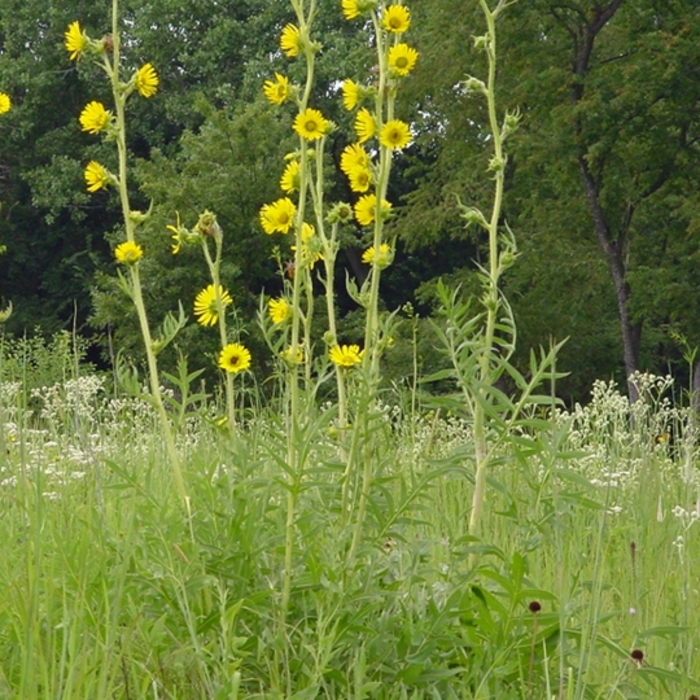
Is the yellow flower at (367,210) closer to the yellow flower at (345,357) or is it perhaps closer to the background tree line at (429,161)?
the yellow flower at (345,357)

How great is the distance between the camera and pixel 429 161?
85.6ft

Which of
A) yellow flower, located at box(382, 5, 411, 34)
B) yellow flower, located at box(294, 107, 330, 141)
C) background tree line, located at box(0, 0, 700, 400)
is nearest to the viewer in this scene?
yellow flower, located at box(382, 5, 411, 34)

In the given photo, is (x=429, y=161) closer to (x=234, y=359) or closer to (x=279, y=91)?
(x=279, y=91)

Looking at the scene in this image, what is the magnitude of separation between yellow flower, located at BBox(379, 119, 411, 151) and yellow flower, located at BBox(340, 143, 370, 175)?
0.17 feet

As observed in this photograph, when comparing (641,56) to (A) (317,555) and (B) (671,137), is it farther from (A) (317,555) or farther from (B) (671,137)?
(A) (317,555)

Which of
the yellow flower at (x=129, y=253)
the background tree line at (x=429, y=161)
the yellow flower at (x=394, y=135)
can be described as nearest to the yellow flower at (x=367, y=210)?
the yellow flower at (x=394, y=135)

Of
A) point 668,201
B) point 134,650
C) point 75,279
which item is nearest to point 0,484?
point 134,650

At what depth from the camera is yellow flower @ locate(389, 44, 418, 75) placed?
2188 mm

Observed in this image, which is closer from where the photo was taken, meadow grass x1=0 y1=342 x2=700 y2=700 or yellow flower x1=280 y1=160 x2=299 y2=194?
meadow grass x1=0 y1=342 x2=700 y2=700

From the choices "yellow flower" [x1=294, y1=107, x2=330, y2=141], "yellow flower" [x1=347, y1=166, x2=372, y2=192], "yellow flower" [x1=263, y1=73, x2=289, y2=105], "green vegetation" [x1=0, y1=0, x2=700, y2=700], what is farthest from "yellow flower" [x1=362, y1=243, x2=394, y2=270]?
"yellow flower" [x1=263, y1=73, x2=289, y2=105]

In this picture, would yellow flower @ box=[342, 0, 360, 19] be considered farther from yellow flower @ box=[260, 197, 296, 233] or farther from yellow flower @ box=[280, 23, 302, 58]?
yellow flower @ box=[260, 197, 296, 233]

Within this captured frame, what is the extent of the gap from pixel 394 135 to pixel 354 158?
0.32 feet

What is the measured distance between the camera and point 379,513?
2061 millimetres

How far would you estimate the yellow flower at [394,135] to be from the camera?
2184 mm
